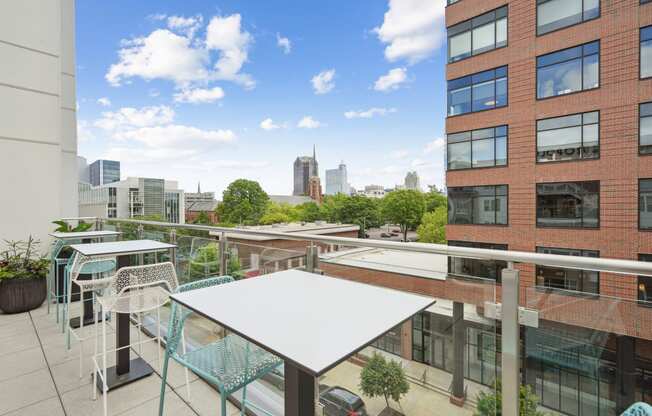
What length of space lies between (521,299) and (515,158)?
13.3m

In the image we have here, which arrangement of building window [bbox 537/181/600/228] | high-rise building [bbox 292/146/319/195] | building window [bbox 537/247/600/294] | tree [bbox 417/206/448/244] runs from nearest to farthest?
1. building window [bbox 537/247/600/294]
2. building window [bbox 537/181/600/228]
3. tree [bbox 417/206/448/244]
4. high-rise building [bbox 292/146/319/195]

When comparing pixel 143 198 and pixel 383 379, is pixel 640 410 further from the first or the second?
pixel 143 198

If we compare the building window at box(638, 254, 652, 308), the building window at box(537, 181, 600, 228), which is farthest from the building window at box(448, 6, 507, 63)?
the building window at box(638, 254, 652, 308)

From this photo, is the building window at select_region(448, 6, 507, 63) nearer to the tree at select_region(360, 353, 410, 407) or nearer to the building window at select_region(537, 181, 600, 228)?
the building window at select_region(537, 181, 600, 228)

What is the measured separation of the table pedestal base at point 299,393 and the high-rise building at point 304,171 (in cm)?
9854

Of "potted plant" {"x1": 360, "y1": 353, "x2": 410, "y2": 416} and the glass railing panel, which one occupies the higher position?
the glass railing panel

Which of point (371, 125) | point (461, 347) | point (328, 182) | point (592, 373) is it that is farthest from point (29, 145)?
point (328, 182)

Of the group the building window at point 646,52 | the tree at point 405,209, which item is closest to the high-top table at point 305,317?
the building window at point 646,52

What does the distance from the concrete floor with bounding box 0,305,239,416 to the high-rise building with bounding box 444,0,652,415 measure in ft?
43.3

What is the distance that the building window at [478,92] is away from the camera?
12625 millimetres

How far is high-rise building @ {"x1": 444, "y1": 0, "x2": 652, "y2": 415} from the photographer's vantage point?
33.0 ft

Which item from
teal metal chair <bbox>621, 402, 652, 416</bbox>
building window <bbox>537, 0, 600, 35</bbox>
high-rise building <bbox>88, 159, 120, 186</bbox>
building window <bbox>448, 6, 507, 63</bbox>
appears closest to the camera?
teal metal chair <bbox>621, 402, 652, 416</bbox>

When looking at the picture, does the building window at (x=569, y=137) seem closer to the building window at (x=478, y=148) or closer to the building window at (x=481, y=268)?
the building window at (x=478, y=148)

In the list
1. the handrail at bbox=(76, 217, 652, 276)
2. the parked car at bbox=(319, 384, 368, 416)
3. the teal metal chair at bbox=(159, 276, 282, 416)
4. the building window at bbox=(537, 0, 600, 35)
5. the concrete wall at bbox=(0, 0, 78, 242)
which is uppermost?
the building window at bbox=(537, 0, 600, 35)
